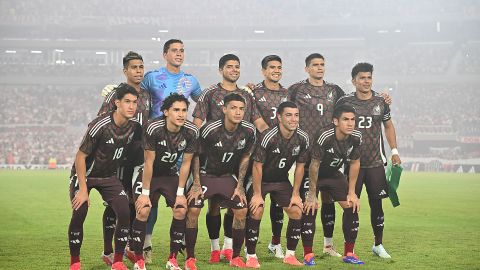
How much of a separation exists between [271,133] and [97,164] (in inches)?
88.8

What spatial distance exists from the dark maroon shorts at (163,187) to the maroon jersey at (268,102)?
186 centimetres

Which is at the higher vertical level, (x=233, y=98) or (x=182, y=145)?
(x=233, y=98)

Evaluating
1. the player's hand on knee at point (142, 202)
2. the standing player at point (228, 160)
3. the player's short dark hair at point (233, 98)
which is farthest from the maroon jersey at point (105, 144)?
the player's short dark hair at point (233, 98)

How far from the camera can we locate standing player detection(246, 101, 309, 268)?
890 cm

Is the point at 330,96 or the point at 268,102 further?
the point at 330,96

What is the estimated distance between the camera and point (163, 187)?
870 centimetres

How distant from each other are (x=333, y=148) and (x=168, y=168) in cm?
225

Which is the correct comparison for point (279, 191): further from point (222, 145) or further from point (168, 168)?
point (168, 168)

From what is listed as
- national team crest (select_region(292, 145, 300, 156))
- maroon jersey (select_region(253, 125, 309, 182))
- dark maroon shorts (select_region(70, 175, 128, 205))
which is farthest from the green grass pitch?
national team crest (select_region(292, 145, 300, 156))

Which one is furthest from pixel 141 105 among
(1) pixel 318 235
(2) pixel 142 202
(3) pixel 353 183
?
(1) pixel 318 235

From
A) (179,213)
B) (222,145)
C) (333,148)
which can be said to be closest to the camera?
(179,213)

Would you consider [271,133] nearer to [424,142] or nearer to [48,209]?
[48,209]

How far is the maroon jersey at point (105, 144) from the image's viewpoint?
8.08m

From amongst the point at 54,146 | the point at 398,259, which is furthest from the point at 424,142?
the point at 398,259
